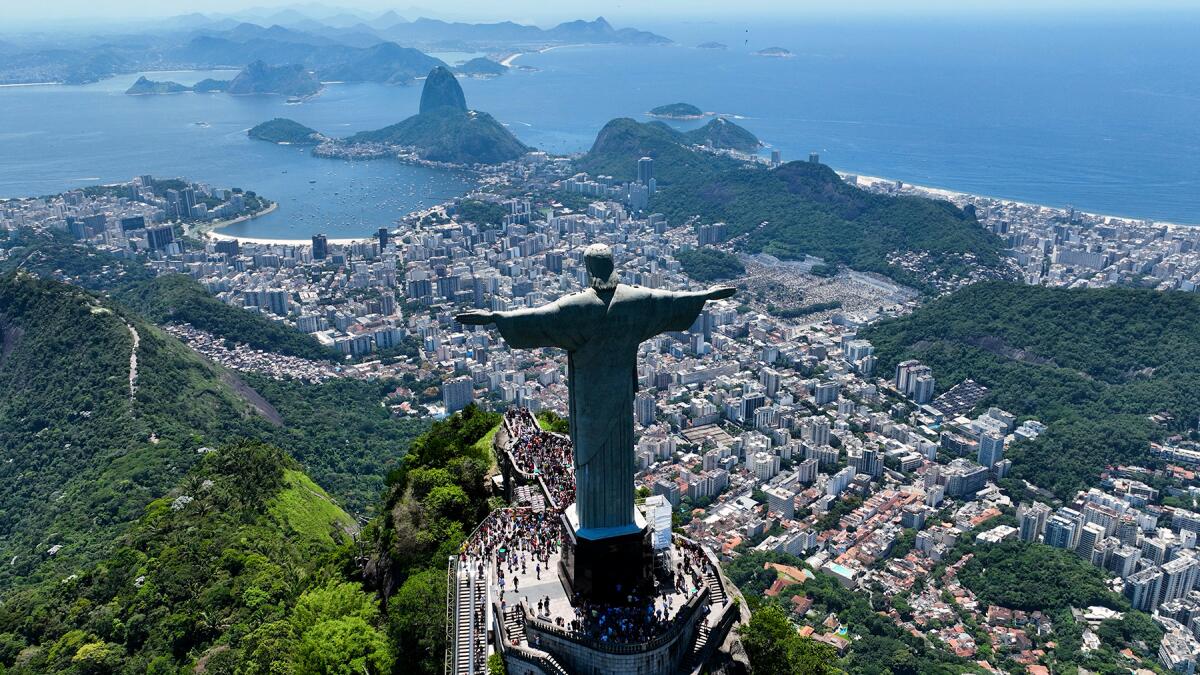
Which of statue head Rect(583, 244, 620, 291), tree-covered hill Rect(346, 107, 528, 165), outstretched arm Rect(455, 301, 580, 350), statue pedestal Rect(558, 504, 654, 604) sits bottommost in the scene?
tree-covered hill Rect(346, 107, 528, 165)

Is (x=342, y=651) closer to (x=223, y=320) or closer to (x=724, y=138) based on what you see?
(x=223, y=320)

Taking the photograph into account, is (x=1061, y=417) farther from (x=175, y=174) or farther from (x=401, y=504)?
(x=175, y=174)

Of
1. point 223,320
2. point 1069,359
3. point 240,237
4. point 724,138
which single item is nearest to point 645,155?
point 724,138

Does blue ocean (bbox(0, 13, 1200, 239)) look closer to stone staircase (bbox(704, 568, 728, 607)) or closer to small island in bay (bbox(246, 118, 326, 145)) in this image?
small island in bay (bbox(246, 118, 326, 145))

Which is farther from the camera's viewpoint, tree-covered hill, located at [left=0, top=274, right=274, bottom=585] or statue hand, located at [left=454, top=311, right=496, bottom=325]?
tree-covered hill, located at [left=0, top=274, right=274, bottom=585]

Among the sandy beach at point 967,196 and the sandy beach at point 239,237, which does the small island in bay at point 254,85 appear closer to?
the sandy beach at point 239,237

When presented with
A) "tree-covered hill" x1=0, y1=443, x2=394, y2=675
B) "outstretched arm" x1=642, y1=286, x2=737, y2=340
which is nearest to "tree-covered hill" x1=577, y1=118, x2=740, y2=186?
"tree-covered hill" x1=0, y1=443, x2=394, y2=675

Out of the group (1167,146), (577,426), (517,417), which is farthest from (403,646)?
(1167,146)
